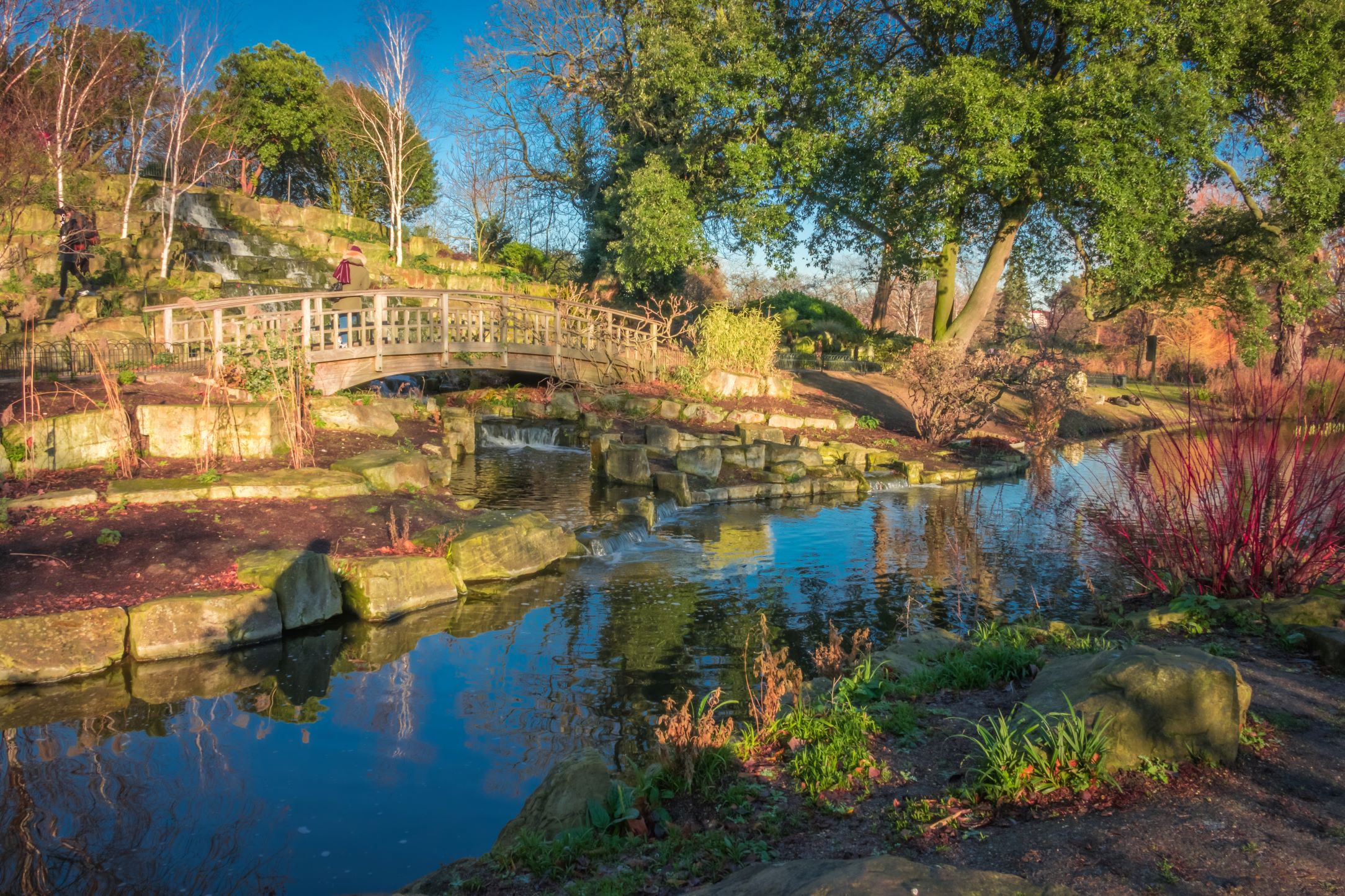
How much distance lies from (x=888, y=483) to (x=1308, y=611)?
9739 millimetres

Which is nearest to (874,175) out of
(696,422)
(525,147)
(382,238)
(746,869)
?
(696,422)

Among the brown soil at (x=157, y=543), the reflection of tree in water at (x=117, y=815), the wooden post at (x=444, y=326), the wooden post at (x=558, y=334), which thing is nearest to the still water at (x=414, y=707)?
the reflection of tree in water at (x=117, y=815)

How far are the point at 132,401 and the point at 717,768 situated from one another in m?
9.64

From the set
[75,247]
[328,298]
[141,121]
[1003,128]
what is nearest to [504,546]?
[328,298]

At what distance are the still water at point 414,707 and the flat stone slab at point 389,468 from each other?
2307mm

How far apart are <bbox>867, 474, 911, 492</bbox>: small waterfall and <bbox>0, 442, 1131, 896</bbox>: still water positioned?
3898mm

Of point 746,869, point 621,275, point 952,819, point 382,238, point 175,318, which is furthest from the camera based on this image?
point 382,238

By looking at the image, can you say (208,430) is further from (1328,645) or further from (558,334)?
(1328,645)

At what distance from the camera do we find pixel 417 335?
17.0 meters

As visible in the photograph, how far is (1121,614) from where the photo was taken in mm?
6762

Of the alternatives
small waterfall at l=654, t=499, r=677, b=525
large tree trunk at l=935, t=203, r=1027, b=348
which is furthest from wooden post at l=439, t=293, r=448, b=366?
large tree trunk at l=935, t=203, r=1027, b=348

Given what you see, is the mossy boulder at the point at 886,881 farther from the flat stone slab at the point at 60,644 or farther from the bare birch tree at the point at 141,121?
the bare birch tree at the point at 141,121

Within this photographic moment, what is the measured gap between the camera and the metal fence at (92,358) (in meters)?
13.4

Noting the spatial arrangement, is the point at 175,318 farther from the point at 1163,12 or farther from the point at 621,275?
the point at 1163,12
